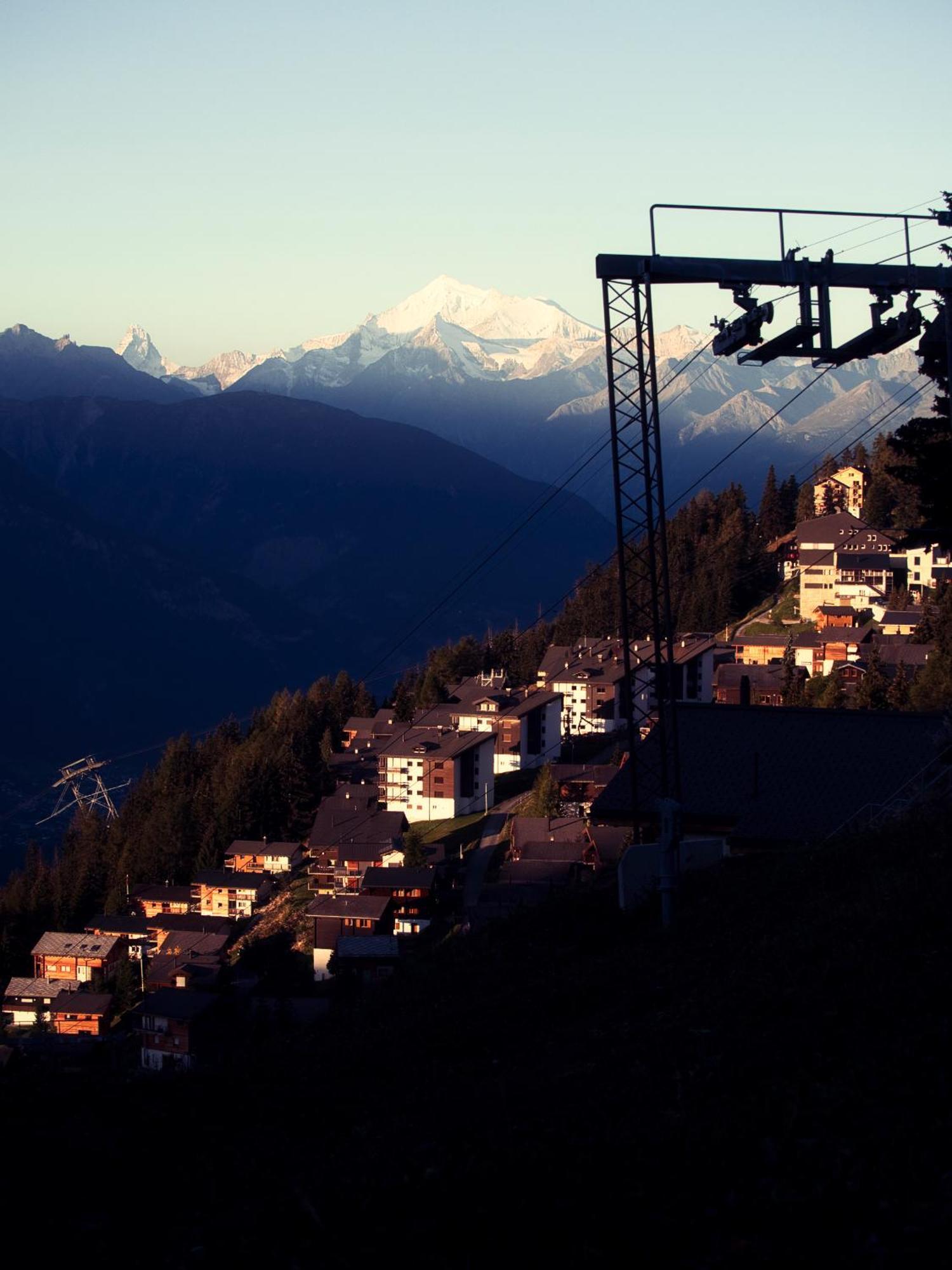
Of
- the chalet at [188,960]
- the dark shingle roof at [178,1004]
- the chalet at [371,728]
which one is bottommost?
the chalet at [188,960]

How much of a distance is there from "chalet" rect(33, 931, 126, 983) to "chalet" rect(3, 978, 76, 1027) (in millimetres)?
1410

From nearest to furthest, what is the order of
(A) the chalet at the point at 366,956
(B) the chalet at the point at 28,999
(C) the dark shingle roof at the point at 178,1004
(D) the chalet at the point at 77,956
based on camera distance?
(C) the dark shingle roof at the point at 178,1004
(A) the chalet at the point at 366,956
(B) the chalet at the point at 28,999
(D) the chalet at the point at 77,956

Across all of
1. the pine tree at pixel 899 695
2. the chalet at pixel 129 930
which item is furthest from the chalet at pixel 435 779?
the pine tree at pixel 899 695

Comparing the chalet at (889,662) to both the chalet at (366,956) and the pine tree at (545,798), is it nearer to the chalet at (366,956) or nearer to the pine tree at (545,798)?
the pine tree at (545,798)

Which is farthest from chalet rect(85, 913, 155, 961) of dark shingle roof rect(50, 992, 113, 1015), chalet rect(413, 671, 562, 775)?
chalet rect(413, 671, 562, 775)

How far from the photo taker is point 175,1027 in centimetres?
1792

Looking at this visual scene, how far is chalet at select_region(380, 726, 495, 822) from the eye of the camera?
151 ft

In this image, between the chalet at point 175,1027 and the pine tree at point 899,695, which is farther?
the pine tree at point 899,695

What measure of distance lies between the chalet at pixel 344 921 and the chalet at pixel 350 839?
2.92 m

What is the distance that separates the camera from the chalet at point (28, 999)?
3353cm

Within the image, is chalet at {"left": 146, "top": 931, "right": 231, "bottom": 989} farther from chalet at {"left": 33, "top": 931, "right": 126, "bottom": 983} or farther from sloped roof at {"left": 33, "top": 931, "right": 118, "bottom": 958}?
sloped roof at {"left": 33, "top": 931, "right": 118, "bottom": 958}

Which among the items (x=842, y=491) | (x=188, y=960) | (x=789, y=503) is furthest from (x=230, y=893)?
(x=789, y=503)

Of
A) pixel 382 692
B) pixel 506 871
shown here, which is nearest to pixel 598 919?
pixel 506 871

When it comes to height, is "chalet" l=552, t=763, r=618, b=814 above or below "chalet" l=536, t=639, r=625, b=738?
below
